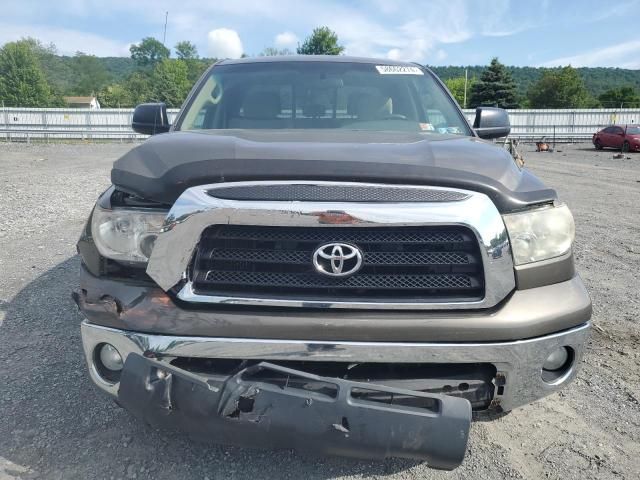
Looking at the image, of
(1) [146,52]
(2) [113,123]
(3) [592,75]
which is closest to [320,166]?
(2) [113,123]

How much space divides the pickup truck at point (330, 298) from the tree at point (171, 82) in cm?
6296

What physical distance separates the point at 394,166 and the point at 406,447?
1.02 meters

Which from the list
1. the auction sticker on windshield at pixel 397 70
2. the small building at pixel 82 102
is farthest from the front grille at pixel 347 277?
the small building at pixel 82 102

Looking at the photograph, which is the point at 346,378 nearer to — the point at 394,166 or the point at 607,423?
the point at 394,166

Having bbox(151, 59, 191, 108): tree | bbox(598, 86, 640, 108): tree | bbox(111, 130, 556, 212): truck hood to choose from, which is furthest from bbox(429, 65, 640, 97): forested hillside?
bbox(111, 130, 556, 212): truck hood

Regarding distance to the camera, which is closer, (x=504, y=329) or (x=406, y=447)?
(x=406, y=447)

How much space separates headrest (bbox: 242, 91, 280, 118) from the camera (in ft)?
11.5

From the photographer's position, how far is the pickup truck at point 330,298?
186 centimetres

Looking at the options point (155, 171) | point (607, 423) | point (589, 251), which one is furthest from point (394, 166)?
point (589, 251)

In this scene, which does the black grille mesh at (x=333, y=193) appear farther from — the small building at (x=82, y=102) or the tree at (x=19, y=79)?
the small building at (x=82, y=102)

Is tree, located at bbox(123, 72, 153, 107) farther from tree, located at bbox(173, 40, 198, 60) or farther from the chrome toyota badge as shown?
the chrome toyota badge

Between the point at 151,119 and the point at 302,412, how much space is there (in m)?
2.67

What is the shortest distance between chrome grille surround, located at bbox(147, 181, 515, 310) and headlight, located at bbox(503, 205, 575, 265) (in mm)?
Answer: 78

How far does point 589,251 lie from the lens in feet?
21.3
